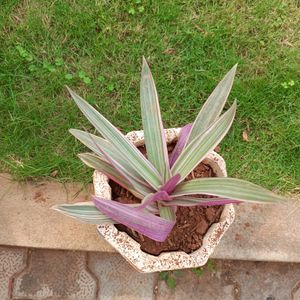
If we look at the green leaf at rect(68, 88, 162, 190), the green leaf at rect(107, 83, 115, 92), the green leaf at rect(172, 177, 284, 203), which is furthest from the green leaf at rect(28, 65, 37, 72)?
the green leaf at rect(172, 177, 284, 203)

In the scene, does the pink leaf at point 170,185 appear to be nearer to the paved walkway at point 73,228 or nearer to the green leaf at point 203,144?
the green leaf at point 203,144

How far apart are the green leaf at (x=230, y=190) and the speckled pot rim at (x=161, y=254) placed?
313mm

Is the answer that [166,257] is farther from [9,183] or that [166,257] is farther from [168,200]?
[9,183]

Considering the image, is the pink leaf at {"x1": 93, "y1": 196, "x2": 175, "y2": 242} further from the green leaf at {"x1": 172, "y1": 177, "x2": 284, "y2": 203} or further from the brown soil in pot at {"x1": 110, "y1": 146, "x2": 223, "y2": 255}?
the brown soil in pot at {"x1": 110, "y1": 146, "x2": 223, "y2": 255}

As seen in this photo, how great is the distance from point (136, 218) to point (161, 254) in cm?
41

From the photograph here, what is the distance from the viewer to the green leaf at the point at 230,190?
3.87 feet

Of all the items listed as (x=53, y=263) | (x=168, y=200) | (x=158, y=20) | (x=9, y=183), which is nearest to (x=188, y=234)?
(x=168, y=200)

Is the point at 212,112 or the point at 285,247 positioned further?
the point at 285,247

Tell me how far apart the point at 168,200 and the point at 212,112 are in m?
0.33

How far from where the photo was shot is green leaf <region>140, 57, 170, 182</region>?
→ 4.62 ft

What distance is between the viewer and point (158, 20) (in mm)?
2447

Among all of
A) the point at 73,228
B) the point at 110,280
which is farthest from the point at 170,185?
the point at 110,280

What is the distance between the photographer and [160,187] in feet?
4.54

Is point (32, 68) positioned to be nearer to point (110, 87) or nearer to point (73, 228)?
point (110, 87)
